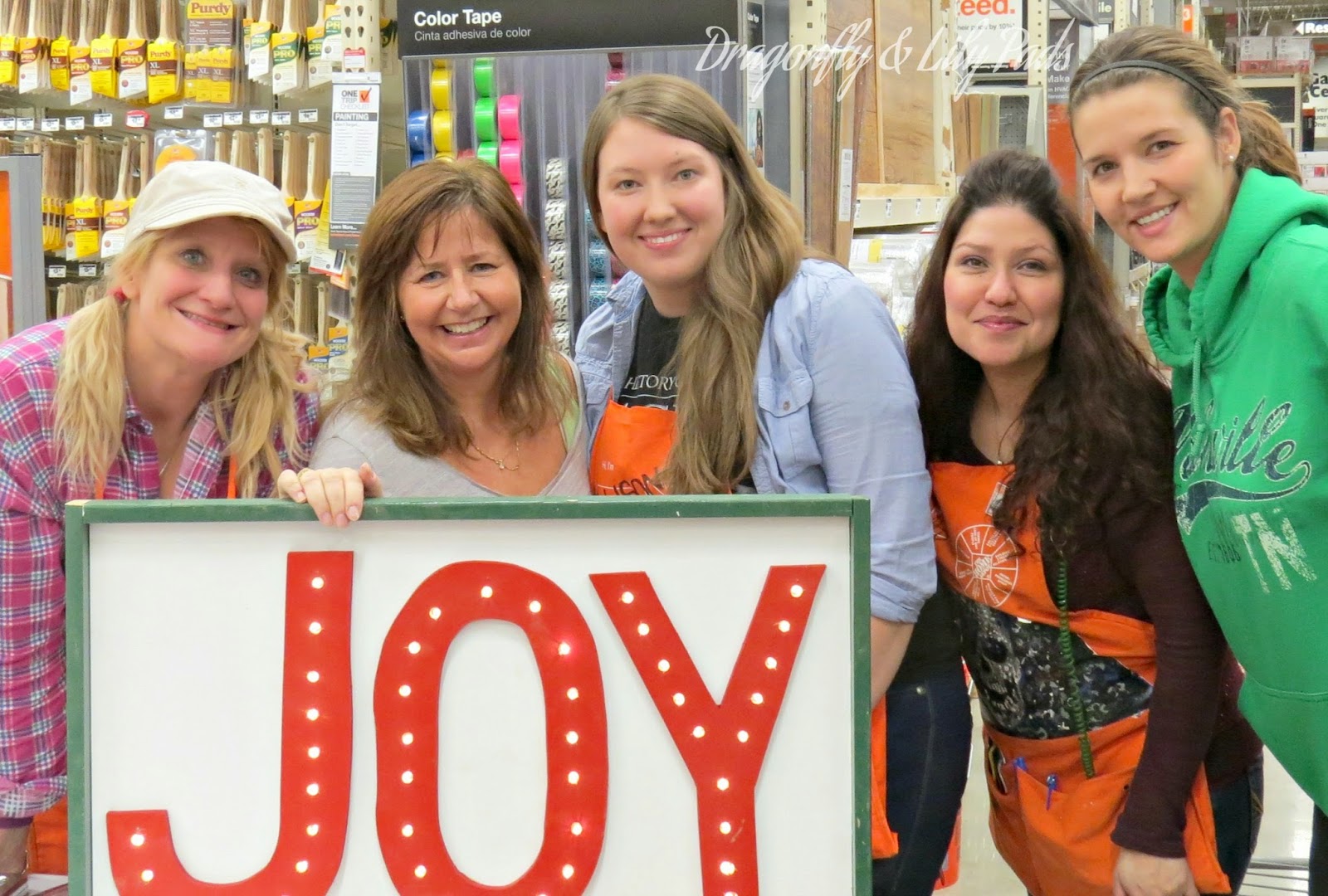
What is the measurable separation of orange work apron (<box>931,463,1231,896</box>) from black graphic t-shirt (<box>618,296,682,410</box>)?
411 mm

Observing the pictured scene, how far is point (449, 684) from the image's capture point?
4.05ft

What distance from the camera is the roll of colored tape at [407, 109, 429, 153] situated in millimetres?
3086

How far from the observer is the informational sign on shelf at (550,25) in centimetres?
278

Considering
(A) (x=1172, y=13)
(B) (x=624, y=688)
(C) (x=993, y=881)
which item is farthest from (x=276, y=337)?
(A) (x=1172, y=13)

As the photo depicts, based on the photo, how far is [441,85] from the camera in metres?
3.05

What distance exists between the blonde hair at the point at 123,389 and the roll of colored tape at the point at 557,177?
45.8 inches

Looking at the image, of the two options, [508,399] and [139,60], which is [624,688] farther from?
[139,60]

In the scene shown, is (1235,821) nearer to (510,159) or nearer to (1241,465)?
(1241,465)

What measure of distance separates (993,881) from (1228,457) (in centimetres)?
224

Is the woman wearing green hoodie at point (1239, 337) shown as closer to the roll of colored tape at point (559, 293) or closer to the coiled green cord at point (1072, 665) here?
the coiled green cord at point (1072, 665)

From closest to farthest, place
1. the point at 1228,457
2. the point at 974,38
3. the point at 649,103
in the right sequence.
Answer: the point at 1228,457 < the point at 649,103 < the point at 974,38

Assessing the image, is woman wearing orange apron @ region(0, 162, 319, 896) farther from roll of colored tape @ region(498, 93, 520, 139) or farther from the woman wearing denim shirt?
roll of colored tape @ region(498, 93, 520, 139)

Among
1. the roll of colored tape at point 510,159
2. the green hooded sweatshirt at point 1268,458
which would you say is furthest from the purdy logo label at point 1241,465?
the roll of colored tape at point 510,159

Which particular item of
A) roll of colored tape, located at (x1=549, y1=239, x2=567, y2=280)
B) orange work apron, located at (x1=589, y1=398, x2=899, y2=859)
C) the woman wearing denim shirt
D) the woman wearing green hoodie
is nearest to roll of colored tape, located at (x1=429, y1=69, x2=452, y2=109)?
roll of colored tape, located at (x1=549, y1=239, x2=567, y2=280)
